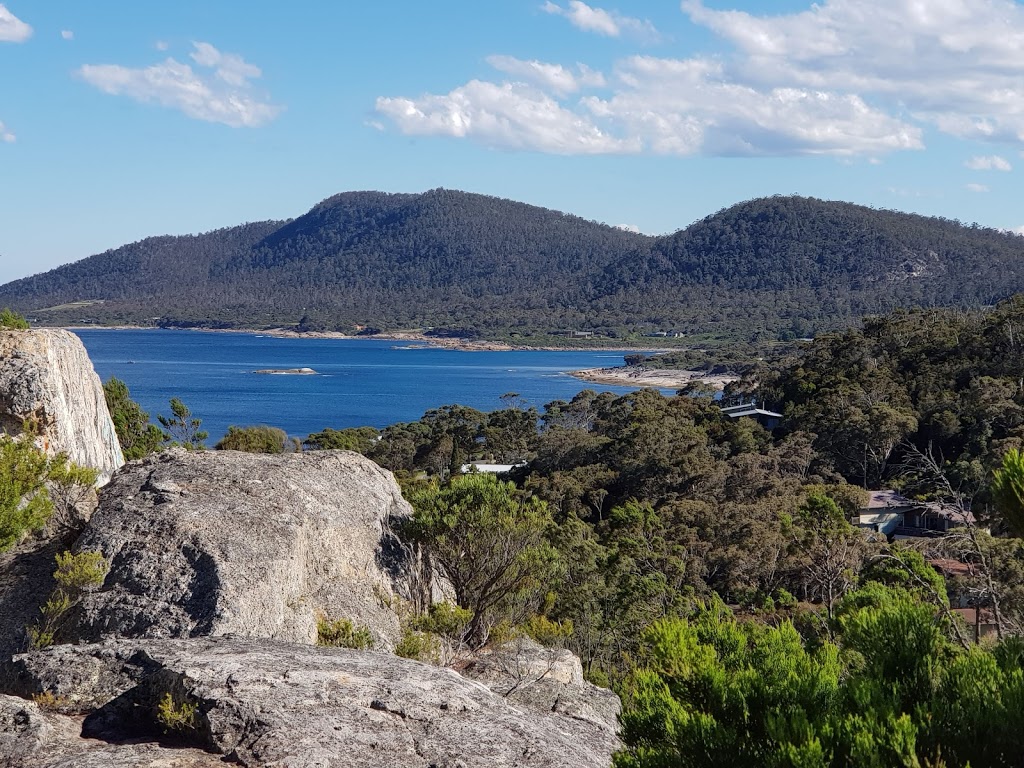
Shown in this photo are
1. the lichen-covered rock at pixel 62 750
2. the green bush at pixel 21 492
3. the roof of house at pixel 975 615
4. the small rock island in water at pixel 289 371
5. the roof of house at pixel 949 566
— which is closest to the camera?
the lichen-covered rock at pixel 62 750

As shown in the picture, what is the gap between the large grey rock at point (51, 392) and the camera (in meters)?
13.7

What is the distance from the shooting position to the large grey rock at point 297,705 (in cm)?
754

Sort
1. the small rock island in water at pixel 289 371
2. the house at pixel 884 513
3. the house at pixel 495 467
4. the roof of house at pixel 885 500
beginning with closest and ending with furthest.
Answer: the house at pixel 884 513, the roof of house at pixel 885 500, the house at pixel 495 467, the small rock island in water at pixel 289 371

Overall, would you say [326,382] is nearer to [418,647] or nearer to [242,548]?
[418,647]

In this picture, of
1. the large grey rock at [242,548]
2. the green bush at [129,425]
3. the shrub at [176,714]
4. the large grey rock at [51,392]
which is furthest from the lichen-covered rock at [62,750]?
the green bush at [129,425]

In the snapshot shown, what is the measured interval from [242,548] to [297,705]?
4.22m

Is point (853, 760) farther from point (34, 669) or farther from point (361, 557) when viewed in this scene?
point (361, 557)

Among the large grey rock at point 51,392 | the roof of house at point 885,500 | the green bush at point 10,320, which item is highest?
the green bush at point 10,320

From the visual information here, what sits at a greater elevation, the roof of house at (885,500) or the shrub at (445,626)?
the shrub at (445,626)

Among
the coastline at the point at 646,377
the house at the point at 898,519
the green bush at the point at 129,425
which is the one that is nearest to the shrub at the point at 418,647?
the green bush at the point at 129,425

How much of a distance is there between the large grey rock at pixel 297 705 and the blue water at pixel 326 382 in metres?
69.4

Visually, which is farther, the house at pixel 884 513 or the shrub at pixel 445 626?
the house at pixel 884 513

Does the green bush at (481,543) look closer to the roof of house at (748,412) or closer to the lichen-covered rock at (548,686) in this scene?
the lichen-covered rock at (548,686)

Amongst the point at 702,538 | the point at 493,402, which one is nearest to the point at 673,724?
the point at 702,538
